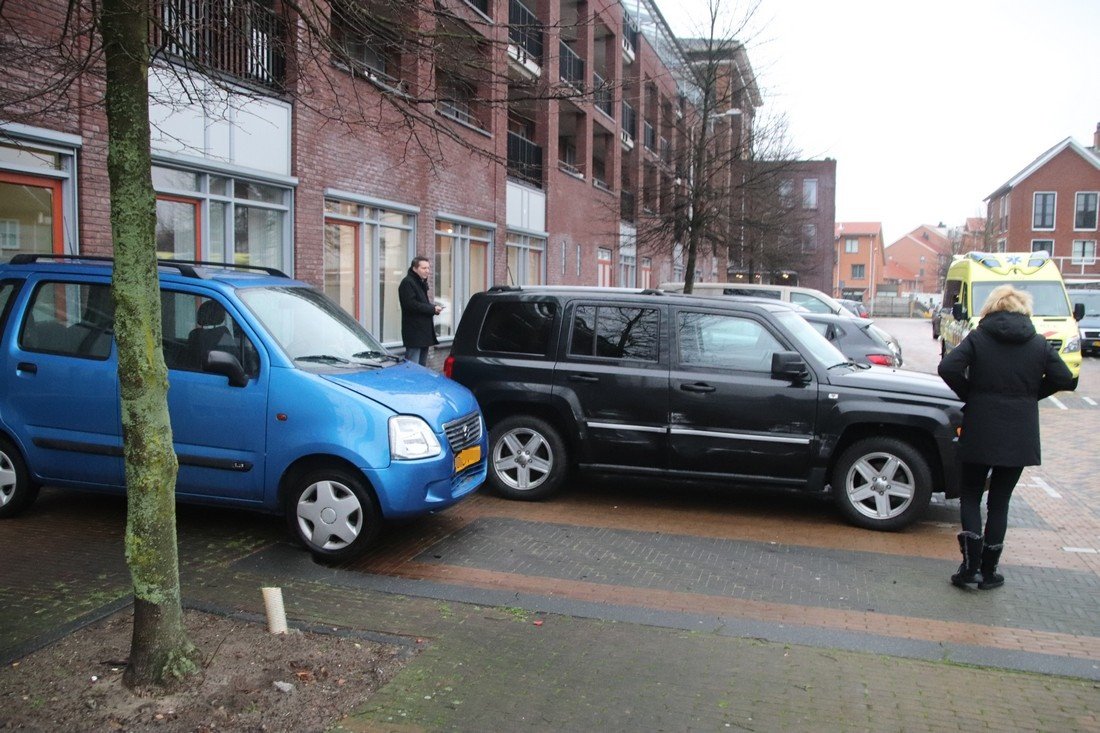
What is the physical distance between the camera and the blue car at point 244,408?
20.8 feet

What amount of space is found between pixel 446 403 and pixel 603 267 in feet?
80.3

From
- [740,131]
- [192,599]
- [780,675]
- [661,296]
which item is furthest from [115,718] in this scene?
[740,131]

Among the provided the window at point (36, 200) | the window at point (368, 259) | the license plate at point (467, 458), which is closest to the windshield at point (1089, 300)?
the window at point (368, 259)

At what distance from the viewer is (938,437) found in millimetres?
7504

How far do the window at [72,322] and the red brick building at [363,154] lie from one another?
1.32 m

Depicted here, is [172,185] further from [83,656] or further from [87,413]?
[83,656]

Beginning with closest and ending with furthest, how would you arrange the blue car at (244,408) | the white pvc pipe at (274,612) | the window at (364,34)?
the white pvc pipe at (274,612) → the window at (364,34) → the blue car at (244,408)

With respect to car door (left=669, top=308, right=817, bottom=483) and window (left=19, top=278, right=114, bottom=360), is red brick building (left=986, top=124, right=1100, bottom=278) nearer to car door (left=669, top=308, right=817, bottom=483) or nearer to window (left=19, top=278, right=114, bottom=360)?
car door (left=669, top=308, right=817, bottom=483)

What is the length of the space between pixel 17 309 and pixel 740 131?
838 inches

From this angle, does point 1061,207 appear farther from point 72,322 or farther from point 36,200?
point 72,322

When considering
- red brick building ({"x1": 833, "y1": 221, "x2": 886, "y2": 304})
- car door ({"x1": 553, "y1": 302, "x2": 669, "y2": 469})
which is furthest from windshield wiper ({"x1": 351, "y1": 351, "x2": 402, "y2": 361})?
red brick building ({"x1": 833, "y1": 221, "x2": 886, "y2": 304})

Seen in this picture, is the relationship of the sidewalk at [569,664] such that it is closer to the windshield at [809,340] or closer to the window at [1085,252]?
the windshield at [809,340]

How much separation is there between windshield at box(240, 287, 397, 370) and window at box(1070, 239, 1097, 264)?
6933 cm

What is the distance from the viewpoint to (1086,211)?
66188mm
